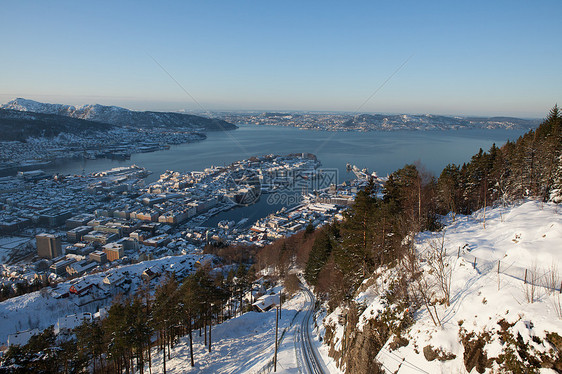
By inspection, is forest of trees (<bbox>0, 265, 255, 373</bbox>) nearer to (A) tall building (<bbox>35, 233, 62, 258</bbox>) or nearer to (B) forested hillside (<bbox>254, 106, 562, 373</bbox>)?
(B) forested hillside (<bbox>254, 106, 562, 373</bbox>)

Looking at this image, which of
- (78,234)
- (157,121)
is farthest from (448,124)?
(78,234)

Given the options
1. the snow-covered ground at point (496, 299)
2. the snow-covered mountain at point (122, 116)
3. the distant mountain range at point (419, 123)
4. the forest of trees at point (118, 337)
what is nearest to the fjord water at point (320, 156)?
the snow-covered ground at point (496, 299)

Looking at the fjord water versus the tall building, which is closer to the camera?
the tall building

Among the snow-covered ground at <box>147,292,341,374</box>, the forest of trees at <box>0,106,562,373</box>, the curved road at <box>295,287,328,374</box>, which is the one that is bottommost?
the snow-covered ground at <box>147,292,341,374</box>

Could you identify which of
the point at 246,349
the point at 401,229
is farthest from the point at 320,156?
the point at 246,349

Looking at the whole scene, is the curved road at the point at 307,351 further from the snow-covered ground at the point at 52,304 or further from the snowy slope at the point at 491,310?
the snow-covered ground at the point at 52,304

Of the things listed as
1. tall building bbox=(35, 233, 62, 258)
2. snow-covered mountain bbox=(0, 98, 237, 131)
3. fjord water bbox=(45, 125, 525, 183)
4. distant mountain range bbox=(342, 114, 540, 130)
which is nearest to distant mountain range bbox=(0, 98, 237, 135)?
snow-covered mountain bbox=(0, 98, 237, 131)

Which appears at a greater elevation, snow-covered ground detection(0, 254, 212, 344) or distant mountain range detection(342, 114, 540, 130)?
distant mountain range detection(342, 114, 540, 130)

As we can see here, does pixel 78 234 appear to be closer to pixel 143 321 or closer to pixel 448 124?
pixel 143 321
